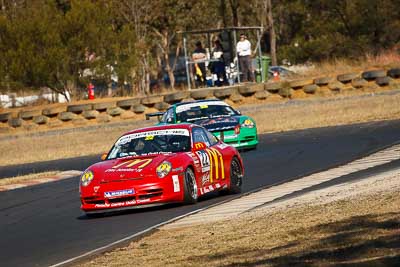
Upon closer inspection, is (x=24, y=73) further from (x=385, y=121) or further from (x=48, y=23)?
(x=385, y=121)

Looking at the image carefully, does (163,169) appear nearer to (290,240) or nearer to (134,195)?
(134,195)

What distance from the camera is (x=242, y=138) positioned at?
76.6 feet

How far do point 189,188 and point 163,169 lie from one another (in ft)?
1.56

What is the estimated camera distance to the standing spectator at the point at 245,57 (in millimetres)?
38469

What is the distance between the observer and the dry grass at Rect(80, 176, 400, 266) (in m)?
8.13

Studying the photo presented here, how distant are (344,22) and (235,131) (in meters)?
39.0

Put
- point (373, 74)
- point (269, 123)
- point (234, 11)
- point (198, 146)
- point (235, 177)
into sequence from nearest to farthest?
1. point (198, 146)
2. point (235, 177)
3. point (269, 123)
4. point (373, 74)
5. point (234, 11)

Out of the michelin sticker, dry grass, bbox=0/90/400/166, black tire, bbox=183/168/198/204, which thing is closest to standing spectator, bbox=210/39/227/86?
dry grass, bbox=0/90/400/166

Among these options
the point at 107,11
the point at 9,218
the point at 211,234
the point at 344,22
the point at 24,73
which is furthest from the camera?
the point at 344,22

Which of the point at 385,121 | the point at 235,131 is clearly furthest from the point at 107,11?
the point at 235,131

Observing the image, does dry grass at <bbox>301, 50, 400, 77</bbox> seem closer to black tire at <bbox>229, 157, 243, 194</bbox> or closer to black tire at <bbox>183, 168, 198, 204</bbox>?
black tire at <bbox>229, 157, 243, 194</bbox>

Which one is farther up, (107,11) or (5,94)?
(107,11)

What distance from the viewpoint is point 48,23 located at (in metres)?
46.1

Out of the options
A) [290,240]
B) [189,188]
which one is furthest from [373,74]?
[290,240]
